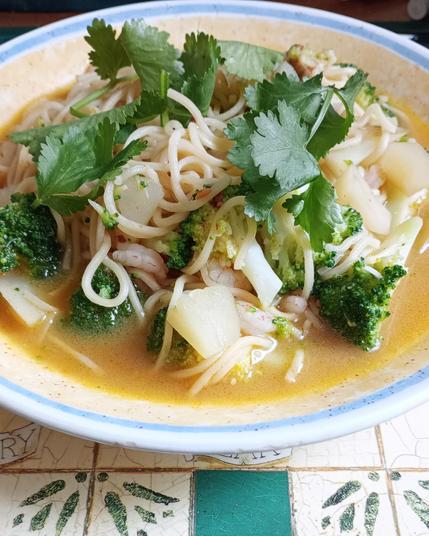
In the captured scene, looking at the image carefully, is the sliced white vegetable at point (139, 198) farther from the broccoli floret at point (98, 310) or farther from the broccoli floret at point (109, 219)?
the broccoli floret at point (98, 310)

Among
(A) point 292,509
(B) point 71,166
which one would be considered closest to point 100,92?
(B) point 71,166

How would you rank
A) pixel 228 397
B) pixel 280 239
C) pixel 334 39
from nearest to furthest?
1. pixel 228 397
2. pixel 280 239
3. pixel 334 39

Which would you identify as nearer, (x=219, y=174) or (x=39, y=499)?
(x=39, y=499)

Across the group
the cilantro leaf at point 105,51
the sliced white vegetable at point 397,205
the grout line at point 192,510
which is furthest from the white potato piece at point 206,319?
the cilantro leaf at point 105,51

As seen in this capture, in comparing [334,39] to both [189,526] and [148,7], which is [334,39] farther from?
[189,526]

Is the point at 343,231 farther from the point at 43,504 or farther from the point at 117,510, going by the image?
the point at 43,504

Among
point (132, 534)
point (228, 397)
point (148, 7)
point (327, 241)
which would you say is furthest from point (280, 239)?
point (148, 7)
